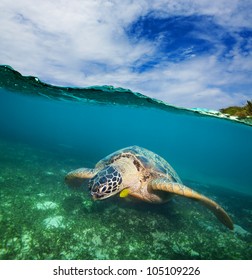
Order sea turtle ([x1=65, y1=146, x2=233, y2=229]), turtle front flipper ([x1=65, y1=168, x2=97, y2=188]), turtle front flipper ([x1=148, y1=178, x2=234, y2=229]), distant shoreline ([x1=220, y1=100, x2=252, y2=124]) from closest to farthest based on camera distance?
sea turtle ([x1=65, y1=146, x2=233, y2=229]) → turtle front flipper ([x1=148, y1=178, x2=234, y2=229]) → turtle front flipper ([x1=65, y1=168, x2=97, y2=188]) → distant shoreline ([x1=220, y1=100, x2=252, y2=124])

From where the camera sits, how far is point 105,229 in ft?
16.4

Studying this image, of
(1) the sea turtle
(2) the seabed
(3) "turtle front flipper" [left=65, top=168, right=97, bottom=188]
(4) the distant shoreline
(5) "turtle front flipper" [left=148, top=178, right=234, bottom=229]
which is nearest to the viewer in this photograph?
(2) the seabed

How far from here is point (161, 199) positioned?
229 inches

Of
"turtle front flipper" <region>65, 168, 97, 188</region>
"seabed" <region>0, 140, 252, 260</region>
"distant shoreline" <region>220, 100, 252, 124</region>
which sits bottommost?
"seabed" <region>0, 140, 252, 260</region>

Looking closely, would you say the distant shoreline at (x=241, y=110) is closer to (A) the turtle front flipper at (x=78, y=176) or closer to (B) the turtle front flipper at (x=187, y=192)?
(B) the turtle front flipper at (x=187, y=192)

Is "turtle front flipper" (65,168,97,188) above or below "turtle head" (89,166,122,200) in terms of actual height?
below

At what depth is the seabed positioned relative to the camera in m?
4.25

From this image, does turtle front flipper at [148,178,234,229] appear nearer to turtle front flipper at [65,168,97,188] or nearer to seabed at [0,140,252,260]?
seabed at [0,140,252,260]

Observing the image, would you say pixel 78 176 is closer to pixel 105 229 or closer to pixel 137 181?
pixel 137 181

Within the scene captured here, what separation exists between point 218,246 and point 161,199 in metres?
1.63

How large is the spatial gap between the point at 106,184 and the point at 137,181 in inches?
53.7

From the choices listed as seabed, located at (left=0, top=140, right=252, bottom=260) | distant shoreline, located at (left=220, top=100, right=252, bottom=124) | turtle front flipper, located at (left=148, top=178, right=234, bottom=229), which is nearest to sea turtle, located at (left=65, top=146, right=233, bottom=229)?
turtle front flipper, located at (left=148, top=178, right=234, bottom=229)

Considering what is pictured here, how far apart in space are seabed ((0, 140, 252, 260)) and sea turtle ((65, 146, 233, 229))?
0.55m

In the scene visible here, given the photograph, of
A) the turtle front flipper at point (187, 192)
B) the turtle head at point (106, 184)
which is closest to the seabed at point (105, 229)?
the turtle front flipper at point (187, 192)
